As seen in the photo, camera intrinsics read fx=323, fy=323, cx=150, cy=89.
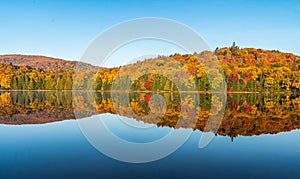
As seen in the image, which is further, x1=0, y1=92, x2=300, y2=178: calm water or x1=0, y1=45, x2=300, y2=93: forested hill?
x1=0, y1=45, x2=300, y2=93: forested hill

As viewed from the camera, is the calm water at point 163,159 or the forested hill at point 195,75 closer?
the calm water at point 163,159

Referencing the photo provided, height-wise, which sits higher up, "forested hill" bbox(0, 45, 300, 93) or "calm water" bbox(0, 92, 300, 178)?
"forested hill" bbox(0, 45, 300, 93)

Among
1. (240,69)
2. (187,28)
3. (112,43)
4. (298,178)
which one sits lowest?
(298,178)

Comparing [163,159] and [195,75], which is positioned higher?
[195,75]

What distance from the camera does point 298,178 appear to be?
8.63 meters

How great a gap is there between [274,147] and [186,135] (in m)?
4.05

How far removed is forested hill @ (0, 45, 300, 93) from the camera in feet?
210

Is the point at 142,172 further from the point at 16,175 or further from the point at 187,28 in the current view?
the point at 187,28

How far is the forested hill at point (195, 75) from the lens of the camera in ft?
210

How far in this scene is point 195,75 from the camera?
64.2m

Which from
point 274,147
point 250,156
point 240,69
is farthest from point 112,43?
point 240,69

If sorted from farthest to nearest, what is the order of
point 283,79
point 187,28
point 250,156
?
1. point 283,79
2. point 187,28
3. point 250,156

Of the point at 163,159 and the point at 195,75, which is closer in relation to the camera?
the point at 163,159

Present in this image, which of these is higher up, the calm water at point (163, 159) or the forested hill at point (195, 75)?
the forested hill at point (195, 75)
